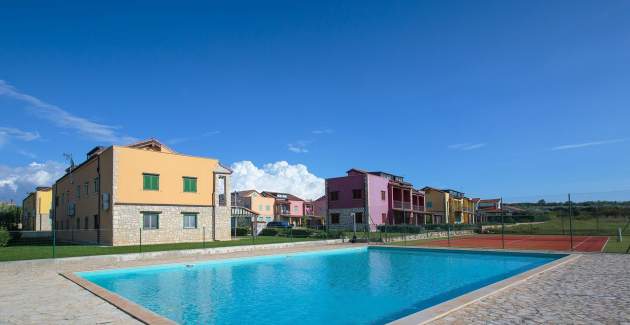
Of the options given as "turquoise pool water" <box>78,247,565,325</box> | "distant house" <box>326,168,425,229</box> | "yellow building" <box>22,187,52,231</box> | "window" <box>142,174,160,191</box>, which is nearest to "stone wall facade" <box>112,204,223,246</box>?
"window" <box>142,174,160,191</box>

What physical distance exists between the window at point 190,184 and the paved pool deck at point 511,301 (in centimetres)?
1413

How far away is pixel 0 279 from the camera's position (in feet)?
40.0

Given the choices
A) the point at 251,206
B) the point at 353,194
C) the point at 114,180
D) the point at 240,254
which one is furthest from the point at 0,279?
the point at 251,206

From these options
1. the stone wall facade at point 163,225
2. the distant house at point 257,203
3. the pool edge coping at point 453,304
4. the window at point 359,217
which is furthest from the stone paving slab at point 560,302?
the distant house at point 257,203

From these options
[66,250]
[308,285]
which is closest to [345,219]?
[66,250]

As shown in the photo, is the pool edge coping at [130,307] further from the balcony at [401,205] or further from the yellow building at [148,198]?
the balcony at [401,205]

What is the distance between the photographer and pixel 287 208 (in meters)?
71.7

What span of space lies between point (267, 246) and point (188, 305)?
525 inches

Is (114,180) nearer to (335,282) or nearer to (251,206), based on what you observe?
(335,282)

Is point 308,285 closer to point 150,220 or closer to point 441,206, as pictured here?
point 150,220

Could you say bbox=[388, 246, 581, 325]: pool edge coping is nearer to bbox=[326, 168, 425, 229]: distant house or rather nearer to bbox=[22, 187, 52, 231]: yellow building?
bbox=[326, 168, 425, 229]: distant house

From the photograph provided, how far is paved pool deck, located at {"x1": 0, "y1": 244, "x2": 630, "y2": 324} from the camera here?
6.83m

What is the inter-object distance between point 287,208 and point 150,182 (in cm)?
4669

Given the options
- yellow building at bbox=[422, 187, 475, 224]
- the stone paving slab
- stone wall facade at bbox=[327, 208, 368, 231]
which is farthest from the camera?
yellow building at bbox=[422, 187, 475, 224]
